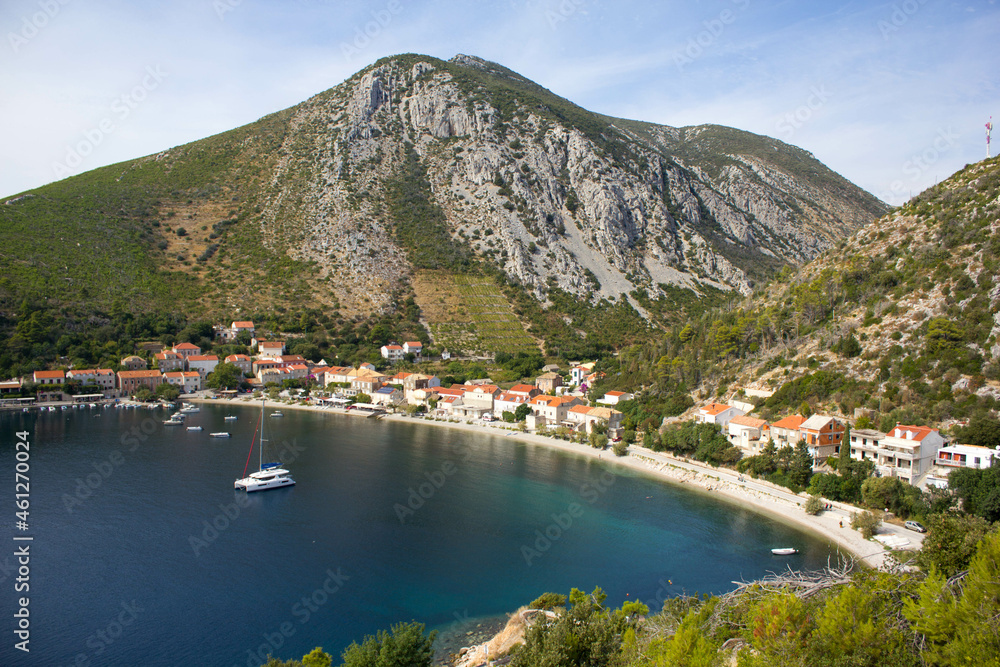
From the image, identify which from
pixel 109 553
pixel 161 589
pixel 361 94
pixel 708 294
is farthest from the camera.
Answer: pixel 361 94

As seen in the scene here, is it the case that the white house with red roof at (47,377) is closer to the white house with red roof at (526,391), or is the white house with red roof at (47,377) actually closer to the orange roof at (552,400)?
the white house with red roof at (526,391)

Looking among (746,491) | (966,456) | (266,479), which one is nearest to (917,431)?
(966,456)

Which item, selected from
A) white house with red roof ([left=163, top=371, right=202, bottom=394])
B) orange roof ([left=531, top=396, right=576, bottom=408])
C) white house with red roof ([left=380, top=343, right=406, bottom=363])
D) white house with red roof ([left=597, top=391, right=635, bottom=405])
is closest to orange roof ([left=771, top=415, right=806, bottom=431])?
white house with red roof ([left=597, top=391, right=635, bottom=405])

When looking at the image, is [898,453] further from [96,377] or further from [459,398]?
[96,377]

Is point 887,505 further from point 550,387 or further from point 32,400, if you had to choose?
point 32,400

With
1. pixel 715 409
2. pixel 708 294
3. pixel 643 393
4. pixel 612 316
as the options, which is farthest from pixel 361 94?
pixel 715 409

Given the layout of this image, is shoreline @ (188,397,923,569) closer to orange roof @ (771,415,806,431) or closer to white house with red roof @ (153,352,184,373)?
orange roof @ (771,415,806,431)

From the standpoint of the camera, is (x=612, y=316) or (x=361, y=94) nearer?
(x=612, y=316)
